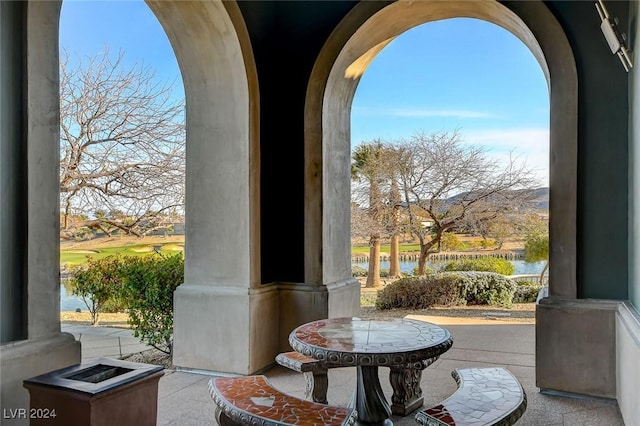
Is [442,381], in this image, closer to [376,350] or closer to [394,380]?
[394,380]

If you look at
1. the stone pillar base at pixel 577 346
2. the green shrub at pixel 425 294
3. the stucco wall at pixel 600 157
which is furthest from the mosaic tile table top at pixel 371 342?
the green shrub at pixel 425 294

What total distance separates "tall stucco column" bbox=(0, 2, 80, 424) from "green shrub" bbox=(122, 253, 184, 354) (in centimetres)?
206

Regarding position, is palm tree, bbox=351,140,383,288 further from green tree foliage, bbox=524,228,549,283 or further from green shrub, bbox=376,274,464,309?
green tree foliage, bbox=524,228,549,283

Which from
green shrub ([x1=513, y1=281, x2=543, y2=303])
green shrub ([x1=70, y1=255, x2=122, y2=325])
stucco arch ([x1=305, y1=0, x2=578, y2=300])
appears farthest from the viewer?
green shrub ([x1=513, y1=281, x2=543, y2=303])

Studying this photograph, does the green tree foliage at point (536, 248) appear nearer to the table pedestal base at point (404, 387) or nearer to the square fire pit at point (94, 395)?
the table pedestal base at point (404, 387)

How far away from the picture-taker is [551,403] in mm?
3254

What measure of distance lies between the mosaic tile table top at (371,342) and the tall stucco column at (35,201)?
1.28 m

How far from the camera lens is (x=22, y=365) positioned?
2.14 metres

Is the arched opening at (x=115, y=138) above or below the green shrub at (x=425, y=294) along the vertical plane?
above

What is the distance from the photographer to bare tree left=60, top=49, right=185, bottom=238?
20.5ft

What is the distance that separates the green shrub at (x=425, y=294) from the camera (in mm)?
8094

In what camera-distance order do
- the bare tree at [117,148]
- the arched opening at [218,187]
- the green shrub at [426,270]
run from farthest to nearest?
the green shrub at [426,270] < the bare tree at [117,148] < the arched opening at [218,187]

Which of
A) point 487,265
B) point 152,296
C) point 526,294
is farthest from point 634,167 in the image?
point 487,265

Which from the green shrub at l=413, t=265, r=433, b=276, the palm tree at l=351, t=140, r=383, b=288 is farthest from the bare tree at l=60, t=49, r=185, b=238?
the green shrub at l=413, t=265, r=433, b=276
